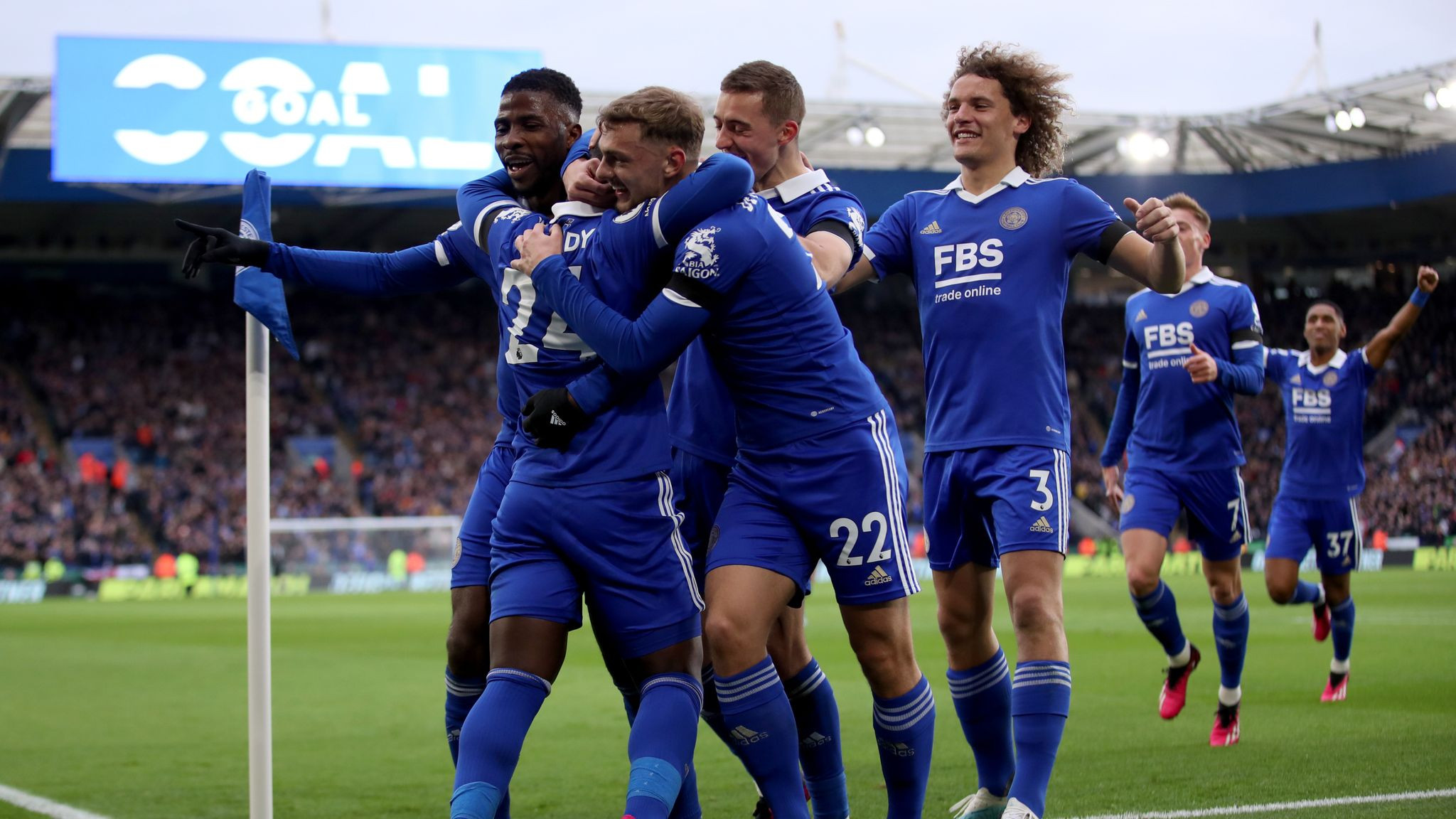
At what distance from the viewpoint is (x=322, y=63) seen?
25.2 meters

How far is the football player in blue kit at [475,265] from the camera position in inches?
167

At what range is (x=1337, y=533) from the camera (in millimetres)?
9117

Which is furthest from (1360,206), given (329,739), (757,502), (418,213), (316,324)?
(757,502)

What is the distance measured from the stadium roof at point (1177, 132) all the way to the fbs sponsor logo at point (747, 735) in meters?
26.8

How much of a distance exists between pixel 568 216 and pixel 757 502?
0.98m

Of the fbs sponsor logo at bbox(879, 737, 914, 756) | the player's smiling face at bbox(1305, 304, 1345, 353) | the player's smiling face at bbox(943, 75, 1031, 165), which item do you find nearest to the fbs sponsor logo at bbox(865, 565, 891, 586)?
the fbs sponsor logo at bbox(879, 737, 914, 756)

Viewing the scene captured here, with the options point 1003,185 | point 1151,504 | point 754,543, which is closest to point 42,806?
point 754,543

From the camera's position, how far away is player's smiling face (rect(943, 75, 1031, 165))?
4930 mm

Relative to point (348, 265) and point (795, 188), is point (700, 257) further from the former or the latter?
point (348, 265)

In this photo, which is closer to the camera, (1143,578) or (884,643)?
(884,643)

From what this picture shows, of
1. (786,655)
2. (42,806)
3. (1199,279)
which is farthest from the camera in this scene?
(1199,279)

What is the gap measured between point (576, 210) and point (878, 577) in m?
1.36

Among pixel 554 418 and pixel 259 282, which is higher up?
pixel 259 282

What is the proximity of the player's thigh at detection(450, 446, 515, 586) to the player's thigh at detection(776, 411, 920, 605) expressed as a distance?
36.6 inches
